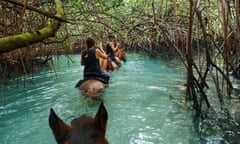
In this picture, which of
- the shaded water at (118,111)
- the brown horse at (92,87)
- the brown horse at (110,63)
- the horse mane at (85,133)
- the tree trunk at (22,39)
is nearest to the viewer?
the horse mane at (85,133)

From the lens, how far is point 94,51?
23.6 ft

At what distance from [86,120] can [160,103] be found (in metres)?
5.32

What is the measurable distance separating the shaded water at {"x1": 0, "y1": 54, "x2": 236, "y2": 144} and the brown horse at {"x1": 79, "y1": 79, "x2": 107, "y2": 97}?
161mm

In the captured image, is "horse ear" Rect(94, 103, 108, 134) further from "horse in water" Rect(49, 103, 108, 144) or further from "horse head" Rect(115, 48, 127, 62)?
"horse head" Rect(115, 48, 127, 62)

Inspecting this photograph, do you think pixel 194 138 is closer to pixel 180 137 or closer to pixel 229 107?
pixel 180 137

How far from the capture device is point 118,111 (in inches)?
239

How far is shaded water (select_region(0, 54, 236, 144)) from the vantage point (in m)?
4.75

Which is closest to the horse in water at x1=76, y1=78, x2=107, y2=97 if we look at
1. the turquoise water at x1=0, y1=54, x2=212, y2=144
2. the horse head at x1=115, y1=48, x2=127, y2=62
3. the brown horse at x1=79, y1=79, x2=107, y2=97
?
the brown horse at x1=79, y1=79, x2=107, y2=97

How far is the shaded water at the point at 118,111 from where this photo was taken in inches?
187

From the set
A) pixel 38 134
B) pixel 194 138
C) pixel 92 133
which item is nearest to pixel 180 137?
pixel 194 138

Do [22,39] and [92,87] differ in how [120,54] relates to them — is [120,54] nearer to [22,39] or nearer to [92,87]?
[92,87]

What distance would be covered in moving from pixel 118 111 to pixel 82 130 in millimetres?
4761

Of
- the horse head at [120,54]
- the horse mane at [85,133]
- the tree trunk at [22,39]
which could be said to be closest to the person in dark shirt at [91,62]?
the horse head at [120,54]

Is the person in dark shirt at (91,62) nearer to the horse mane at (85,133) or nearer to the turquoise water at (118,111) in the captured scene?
the turquoise water at (118,111)
